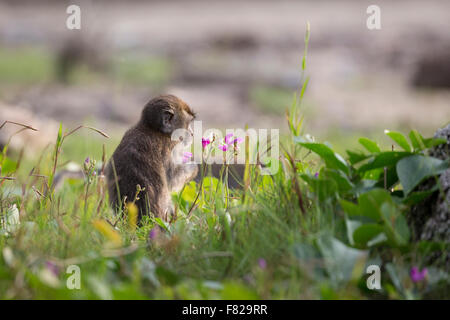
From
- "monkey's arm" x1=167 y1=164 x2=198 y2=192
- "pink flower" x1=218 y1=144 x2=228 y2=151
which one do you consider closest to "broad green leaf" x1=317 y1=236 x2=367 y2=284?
"pink flower" x1=218 y1=144 x2=228 y2=151

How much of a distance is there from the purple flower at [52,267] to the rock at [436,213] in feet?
4.80

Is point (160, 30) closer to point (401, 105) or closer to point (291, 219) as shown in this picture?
point (401, 105)

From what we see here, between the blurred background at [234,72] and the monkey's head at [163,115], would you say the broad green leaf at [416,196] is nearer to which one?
the monkey's head at [163,115]

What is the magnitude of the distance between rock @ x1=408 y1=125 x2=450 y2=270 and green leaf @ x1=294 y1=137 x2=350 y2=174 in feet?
1.21

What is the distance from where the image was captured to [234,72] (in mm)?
13266

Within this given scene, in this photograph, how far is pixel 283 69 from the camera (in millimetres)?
12961

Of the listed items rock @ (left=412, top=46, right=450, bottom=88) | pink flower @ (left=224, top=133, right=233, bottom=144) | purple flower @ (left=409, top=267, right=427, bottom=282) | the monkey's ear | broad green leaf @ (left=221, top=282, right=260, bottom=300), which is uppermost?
rock @ (left=412, top=46, right=450, bottom=88)

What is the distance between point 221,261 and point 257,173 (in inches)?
27.9

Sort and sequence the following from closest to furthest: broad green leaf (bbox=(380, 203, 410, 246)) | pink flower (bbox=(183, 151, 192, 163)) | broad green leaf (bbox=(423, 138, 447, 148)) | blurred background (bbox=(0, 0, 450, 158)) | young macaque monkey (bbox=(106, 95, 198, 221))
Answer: broad green leaf (bbox=(380, 203, 410, 246)) → broad green leaf (bbox=(423, 138, 447, 148)) → pink flower (bbox=(183, 151, 192, 163)) → young macaque monkey (bbox=(106, 95, 198, 221)) → blurred background (bbox=(0, 0, 450, 158))

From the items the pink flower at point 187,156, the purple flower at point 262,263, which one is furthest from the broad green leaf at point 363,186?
the pink flower at point 187,156

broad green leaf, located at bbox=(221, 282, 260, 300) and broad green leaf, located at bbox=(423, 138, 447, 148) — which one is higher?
broad green leaf, located at bbox=(423, 138, 447, 148)

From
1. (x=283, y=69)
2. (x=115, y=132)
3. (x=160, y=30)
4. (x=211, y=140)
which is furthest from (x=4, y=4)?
(x=211, y=140)

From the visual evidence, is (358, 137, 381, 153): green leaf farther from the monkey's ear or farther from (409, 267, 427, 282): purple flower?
the monkey's ear

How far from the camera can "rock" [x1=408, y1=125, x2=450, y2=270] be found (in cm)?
250
